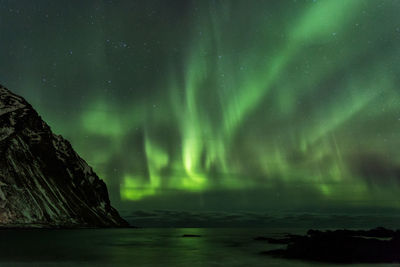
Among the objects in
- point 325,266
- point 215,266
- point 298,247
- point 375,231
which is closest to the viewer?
point 325,266

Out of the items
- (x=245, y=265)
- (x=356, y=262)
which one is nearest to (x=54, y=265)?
(x=245, y=265)

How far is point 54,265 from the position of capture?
59562mm

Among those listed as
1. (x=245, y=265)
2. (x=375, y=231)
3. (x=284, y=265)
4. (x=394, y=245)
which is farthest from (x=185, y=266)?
(x=375, y=231)

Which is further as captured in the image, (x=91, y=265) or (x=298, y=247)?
(x=298, y=247)

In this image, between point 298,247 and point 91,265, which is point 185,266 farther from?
point 298,247

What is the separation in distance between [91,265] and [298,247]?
1364 inches

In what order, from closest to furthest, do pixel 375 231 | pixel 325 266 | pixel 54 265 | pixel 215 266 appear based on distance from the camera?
pixel 325 266
pixel 215 266
pixel 54 265
pixel 375 231

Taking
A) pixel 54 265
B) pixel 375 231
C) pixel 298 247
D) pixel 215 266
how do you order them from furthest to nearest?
pixel 375 231 → pixel 298 247 → pixel 54 265 → pixel 215 266

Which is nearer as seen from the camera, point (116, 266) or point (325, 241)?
point (116, 266)

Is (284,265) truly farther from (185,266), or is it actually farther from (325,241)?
(325,241)

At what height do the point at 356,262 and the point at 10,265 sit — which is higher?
the point at 10,265

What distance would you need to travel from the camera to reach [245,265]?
56.2 m

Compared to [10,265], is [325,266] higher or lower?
lower

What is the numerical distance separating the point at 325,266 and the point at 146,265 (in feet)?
76.9
